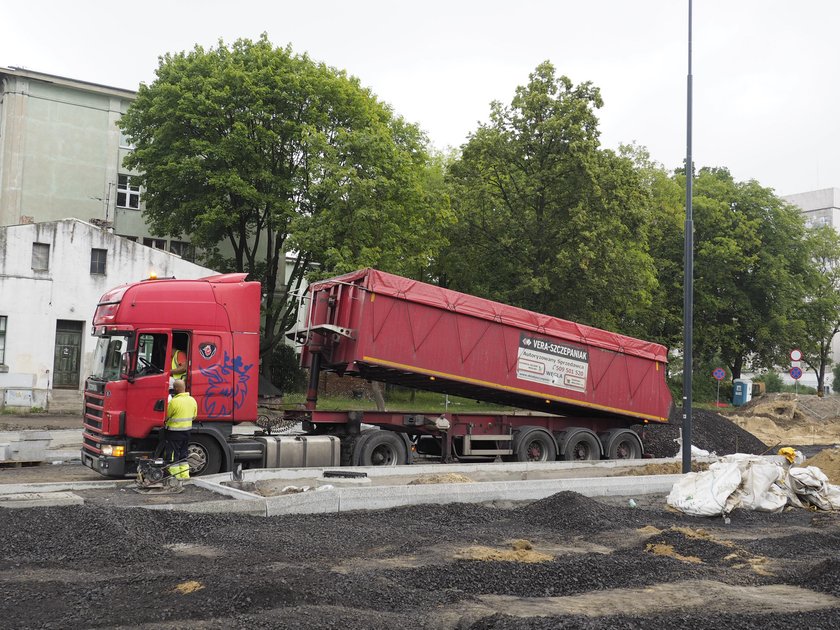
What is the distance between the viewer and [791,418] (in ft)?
115

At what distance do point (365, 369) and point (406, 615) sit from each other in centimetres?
966

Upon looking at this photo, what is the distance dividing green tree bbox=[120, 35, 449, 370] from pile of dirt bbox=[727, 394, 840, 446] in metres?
14.9

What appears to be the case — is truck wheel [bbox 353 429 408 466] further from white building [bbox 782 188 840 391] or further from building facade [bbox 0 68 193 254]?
white building [bbox 782 188 840 391]

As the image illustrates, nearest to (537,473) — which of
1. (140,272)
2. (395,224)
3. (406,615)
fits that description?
(406,615)

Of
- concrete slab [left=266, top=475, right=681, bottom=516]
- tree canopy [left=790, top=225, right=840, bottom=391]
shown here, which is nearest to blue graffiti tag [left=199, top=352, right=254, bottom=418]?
Result: concrete slab [left=266, top=475, right=681, bottom=516]

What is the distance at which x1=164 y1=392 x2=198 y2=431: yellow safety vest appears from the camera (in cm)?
1270

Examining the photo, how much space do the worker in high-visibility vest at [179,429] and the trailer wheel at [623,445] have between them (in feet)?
34.8

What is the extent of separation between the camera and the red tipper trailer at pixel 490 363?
1559 cm

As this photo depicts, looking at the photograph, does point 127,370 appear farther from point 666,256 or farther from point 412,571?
point 666,256

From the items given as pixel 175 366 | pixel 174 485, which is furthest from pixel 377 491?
pixel 175 366

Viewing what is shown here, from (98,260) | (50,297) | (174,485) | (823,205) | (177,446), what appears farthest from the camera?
(823,205)

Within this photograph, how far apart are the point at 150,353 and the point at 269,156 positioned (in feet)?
68.9

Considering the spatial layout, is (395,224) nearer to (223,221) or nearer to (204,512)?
(223,221)

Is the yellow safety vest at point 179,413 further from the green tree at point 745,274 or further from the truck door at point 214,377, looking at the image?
the green tree at point 745,274
